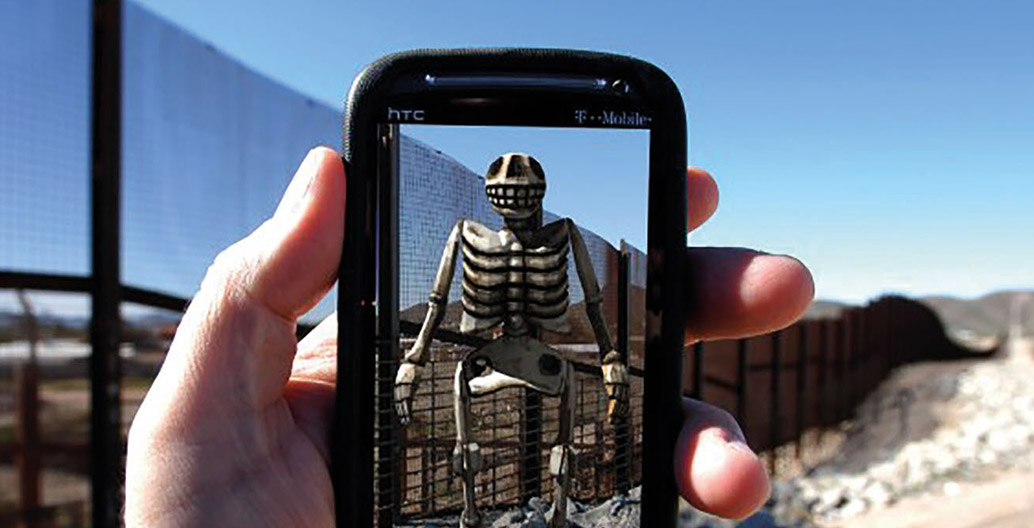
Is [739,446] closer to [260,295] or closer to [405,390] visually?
[405,390]

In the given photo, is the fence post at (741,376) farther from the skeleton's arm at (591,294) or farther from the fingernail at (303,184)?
the fingernail at (303,184)

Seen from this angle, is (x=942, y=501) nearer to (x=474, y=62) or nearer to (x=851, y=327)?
(x=851, y=327)

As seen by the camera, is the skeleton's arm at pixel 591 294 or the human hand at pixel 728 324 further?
the skeleton's arm at pixel 591 294

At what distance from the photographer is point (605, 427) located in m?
1.42

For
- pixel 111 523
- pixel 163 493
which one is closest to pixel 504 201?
pixel 163 493

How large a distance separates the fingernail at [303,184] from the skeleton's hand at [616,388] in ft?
2.02

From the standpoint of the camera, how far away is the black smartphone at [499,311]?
1.35m

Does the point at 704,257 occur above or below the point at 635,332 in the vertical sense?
above

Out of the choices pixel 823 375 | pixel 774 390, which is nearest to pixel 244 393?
pixel 774 390

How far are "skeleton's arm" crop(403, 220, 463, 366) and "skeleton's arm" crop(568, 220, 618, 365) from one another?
216 mm

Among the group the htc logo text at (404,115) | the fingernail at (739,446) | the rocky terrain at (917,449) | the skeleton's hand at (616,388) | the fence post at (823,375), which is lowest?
the rocky terrain at (917,449)

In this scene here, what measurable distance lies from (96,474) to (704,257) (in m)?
2.21

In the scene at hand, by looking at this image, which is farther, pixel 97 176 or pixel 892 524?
pixel 892 524

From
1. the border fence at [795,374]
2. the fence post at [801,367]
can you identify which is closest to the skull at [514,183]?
the border fence at [795,374]
